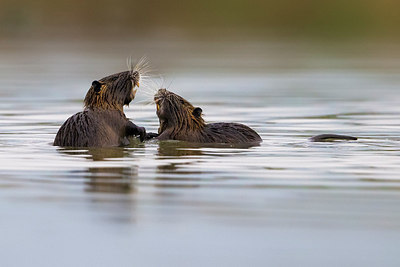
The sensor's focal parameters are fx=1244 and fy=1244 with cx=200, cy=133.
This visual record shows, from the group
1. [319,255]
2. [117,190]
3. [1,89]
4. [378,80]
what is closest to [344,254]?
[319,255]

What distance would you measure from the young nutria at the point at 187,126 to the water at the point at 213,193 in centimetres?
32

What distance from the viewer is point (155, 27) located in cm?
6406

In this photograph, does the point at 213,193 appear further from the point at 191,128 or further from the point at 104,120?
the point at 191,128

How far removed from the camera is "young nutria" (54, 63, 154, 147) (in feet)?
39.1

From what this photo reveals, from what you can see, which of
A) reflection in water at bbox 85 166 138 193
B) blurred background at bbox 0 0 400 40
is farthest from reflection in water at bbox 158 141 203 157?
blurred background at bbox 0 0 400 40

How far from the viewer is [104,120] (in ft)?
40.0

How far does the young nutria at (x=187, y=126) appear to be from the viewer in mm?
12656

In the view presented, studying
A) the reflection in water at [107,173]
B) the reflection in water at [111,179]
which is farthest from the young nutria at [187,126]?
the reflection in water at [111,179]

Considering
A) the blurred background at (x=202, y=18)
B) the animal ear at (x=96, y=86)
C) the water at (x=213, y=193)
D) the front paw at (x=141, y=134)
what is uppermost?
the blurred background at (x=202, y=18)

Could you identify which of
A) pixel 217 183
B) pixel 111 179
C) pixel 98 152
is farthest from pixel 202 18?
pixel 217 183

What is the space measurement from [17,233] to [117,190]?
1557 millimetres

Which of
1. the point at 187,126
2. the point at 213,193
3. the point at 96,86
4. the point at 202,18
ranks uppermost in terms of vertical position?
the point at 202,18

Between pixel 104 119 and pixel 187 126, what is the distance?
1.07 meters

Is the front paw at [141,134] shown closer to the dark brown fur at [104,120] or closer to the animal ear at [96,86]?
the dark brown fur at [104,120]
